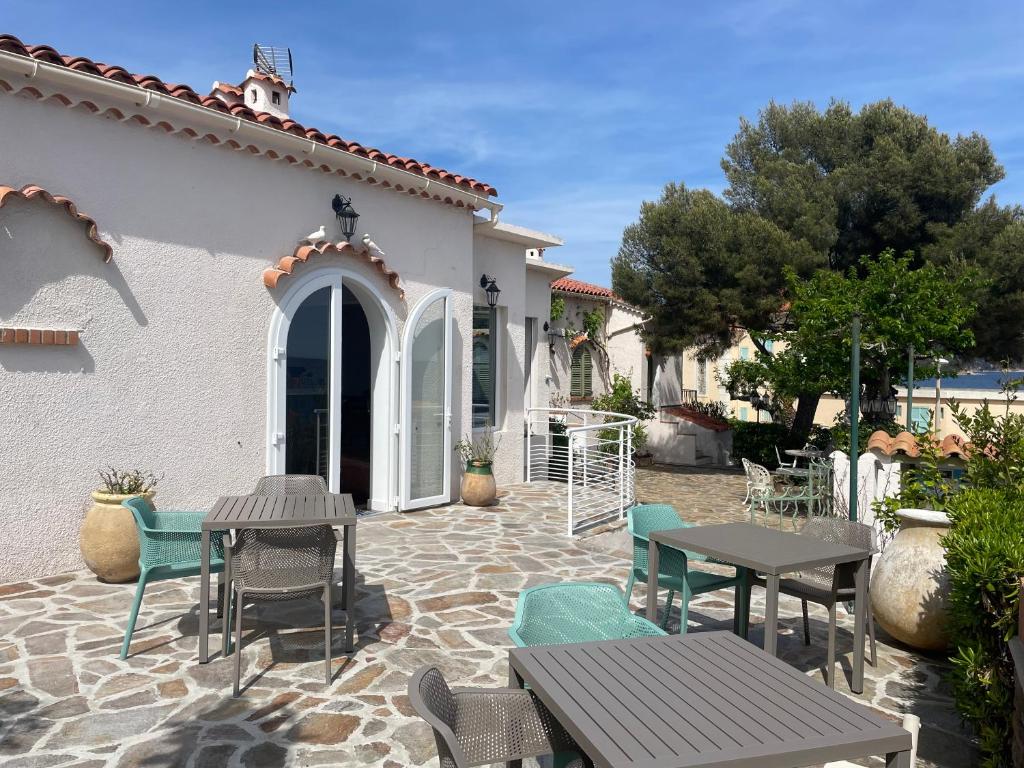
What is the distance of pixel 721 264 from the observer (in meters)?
16.0

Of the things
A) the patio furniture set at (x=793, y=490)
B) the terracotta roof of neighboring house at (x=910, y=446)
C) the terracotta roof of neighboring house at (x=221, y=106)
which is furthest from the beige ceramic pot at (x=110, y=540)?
the patio furniture set at (x=793, y=490)

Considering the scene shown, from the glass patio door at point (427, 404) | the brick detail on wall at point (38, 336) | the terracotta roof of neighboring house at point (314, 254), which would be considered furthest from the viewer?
the glass patio door at point (427, 404)

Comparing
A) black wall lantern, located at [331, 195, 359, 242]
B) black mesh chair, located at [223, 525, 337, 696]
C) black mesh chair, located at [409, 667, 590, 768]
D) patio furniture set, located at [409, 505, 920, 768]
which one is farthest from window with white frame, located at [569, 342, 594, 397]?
black mesh chair, located at [409, 667, 590, 768]

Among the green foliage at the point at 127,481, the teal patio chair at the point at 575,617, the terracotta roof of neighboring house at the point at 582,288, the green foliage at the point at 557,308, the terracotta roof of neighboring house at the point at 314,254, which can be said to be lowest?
the teal patio chair at the point at 575,617

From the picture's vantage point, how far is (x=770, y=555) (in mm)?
4324

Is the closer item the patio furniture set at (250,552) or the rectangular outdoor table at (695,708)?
the rectangular outdoor table at (695,708)

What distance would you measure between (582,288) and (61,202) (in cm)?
1334

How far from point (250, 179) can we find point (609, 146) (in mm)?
8355

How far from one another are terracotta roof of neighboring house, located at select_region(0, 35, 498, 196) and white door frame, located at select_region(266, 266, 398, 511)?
1486 mm

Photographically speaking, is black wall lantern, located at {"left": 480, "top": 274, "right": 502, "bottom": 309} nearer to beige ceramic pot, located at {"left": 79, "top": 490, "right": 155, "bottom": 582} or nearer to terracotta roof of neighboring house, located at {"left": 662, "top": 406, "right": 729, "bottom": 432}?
beige ceramic pot, located at {"left": 79, "top": 490, "right": 155, "bottom": 582}

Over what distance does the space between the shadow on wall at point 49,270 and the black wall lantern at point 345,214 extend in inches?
106

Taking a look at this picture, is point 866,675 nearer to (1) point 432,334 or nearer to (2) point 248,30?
(1) point 432,334

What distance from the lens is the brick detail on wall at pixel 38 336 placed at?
20.1 feet

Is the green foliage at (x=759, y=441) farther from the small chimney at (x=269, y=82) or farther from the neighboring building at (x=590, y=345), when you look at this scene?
the small chimney at (x=269, y=82)
